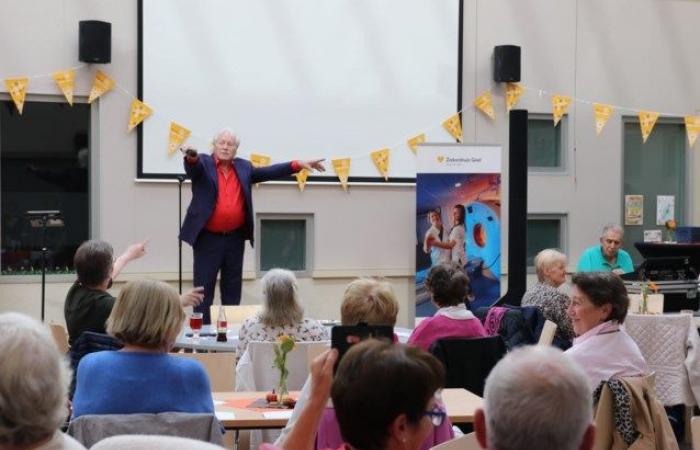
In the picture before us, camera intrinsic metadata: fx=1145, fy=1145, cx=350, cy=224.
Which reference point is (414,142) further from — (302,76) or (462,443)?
(462,443)

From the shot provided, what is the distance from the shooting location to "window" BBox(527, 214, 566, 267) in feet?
38.1

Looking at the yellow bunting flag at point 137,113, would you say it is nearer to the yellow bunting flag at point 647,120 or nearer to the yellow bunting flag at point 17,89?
the yellow bunting flag at point 17,89

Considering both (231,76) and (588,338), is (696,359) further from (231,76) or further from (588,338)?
(231,76)

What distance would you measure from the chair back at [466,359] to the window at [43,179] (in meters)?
5.20

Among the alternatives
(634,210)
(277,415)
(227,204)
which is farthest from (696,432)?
(634,210)

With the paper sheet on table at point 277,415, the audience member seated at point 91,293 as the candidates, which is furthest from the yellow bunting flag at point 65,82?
the paper sheet on table at point 277,415

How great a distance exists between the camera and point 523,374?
2.12 metres

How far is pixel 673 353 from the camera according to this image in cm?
711

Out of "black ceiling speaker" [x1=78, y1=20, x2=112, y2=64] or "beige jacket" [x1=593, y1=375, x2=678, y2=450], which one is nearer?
"beige jacket" [x1=593, y1=375, x2=678, y2=450]

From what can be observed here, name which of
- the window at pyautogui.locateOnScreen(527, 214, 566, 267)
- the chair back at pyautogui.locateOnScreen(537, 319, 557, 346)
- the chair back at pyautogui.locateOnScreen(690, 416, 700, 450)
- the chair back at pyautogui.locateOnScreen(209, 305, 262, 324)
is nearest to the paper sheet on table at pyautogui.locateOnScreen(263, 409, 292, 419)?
the chair back at pyautogui.locateOnScreen(690, 416, 700, 450)

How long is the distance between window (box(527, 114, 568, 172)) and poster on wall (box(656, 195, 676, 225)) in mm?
1188

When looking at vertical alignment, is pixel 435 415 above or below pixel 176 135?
below

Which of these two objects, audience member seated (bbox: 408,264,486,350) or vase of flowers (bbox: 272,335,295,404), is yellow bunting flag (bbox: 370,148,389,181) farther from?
vase of flowers (bbox: 272,335,295,404)

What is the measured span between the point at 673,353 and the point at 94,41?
5.34 meters
